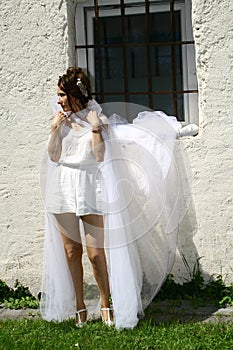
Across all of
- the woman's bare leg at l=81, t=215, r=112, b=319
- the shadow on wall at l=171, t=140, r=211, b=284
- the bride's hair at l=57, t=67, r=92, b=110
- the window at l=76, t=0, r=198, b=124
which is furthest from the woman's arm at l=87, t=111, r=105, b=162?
the window at l=76, t=0, r=198, b=124

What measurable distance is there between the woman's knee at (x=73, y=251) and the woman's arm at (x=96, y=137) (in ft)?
2.07

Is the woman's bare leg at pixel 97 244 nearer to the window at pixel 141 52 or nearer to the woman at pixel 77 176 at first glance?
the woman at pixel 77 176

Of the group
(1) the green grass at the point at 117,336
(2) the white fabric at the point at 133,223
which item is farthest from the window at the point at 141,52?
(1) the green grass at the point at 117,336

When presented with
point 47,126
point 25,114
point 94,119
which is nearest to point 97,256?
point 94,119

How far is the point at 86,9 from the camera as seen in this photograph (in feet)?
17.8

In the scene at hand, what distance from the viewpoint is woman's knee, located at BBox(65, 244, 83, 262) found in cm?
450

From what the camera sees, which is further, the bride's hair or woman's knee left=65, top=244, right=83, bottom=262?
woman's knee left=65, top=244, right=83, bottom=262

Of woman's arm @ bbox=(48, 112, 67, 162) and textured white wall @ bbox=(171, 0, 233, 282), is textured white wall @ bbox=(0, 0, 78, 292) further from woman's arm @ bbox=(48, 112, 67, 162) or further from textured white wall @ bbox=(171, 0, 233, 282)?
textured white wall @ bbox=(171, 0, 233, 282)

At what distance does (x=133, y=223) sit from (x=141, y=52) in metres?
1.92

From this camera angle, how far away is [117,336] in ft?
14.0

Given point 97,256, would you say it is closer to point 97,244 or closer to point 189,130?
point 97,244

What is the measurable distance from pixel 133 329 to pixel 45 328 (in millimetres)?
621

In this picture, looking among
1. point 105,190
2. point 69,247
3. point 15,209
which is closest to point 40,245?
point 15,209

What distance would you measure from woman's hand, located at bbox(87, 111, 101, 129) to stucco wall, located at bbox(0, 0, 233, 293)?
836 millimetres
